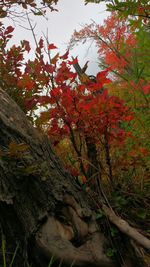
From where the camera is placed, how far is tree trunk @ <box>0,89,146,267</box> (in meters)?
1.89

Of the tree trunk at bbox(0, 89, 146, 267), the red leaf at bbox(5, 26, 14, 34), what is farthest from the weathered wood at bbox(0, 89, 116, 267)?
the red leaf at bbox(5, 26, 14, 34)

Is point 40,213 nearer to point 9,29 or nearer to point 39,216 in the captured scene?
point 39,216

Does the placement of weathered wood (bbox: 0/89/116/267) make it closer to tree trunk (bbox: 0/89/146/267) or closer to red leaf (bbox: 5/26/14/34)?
tree trunk (bbox: 0/89/146/267)

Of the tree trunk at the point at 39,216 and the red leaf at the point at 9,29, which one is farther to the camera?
the red leaf at the point at 9,29

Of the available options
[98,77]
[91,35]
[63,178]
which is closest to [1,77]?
[98,77]

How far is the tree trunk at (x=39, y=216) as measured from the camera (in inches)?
74.3

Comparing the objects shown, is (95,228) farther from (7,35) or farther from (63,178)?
(7,35)

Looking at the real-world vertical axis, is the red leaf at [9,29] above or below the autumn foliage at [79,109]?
above

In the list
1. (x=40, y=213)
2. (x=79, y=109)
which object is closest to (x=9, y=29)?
(x=79, y=109)

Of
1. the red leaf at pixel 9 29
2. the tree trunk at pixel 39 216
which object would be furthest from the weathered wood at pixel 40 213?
the red leaf at pixel 9 29

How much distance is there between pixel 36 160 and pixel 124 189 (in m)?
1.15

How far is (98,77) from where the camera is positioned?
8.00 feet

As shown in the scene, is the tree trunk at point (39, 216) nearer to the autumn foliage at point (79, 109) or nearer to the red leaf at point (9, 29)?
the autumn foliage at point (79, 109)

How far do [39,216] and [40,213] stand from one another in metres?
0.02
